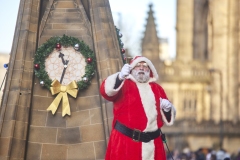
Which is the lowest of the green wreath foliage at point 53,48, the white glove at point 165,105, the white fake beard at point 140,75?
the white glove at point 165,105

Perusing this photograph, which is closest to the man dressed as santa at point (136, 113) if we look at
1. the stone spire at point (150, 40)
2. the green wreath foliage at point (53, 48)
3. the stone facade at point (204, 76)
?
the green wreath foliage at point (53, 48)

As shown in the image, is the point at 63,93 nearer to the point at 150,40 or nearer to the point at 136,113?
the point at 136,113

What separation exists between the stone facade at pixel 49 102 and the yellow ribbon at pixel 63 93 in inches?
4.4

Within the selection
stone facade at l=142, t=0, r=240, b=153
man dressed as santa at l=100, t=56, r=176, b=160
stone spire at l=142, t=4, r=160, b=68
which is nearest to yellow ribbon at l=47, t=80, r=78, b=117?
man dressed as santa at l=100, t=56, r=176, b=160

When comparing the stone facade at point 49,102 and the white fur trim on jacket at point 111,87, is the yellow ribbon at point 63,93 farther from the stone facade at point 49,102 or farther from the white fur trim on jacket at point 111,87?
the white fur trim on jacket at point 111,87

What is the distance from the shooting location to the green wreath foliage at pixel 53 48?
1246 cm

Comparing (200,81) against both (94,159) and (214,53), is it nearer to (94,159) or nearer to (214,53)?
(214,53)

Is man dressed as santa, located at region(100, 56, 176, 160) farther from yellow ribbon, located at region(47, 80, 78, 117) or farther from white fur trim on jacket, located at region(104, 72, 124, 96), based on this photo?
yellow ribbon, located at region(47, 80, 78, 117)

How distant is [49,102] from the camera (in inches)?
493

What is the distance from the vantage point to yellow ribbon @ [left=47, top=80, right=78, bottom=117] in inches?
A: 489

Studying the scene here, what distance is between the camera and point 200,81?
2280 inches

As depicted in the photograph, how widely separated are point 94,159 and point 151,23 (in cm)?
4472

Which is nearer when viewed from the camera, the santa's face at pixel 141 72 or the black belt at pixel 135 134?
the black belt at pixel 135 134

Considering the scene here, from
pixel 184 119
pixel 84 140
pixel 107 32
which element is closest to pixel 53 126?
pixel 84 140
